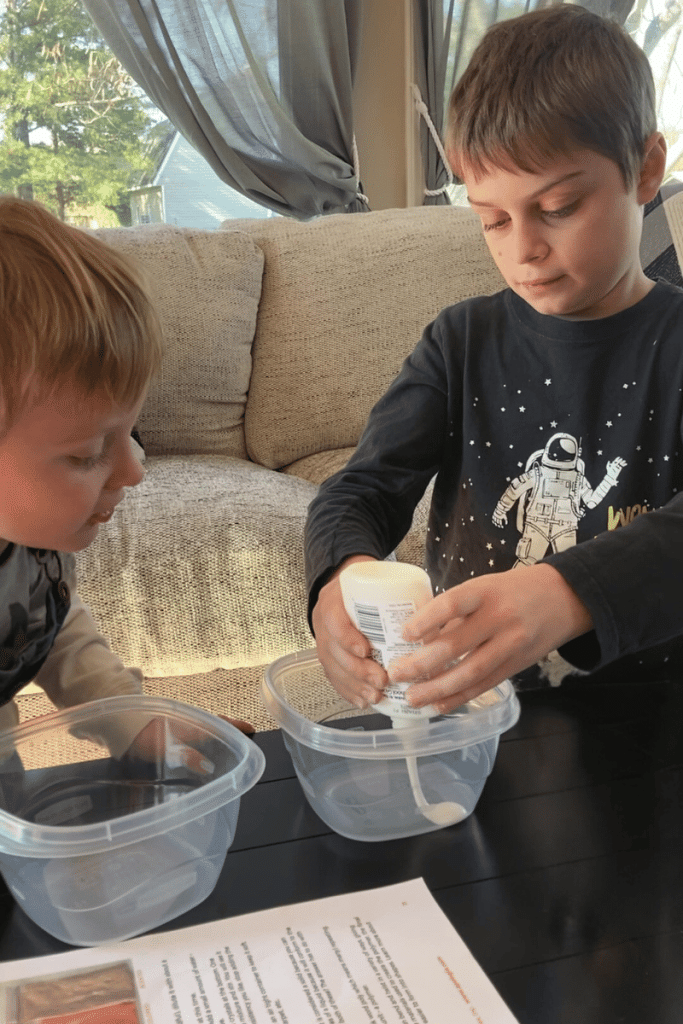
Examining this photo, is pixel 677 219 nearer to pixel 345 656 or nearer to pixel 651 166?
pixel 651 166

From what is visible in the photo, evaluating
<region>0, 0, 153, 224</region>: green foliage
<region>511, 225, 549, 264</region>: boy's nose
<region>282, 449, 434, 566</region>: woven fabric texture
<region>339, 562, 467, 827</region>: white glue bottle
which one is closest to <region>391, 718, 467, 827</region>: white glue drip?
<region>339, 562, 467, 827</region>: white glue bottle

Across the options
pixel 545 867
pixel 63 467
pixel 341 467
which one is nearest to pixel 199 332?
pixel 341 467

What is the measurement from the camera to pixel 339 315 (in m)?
2.20

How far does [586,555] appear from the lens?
75 cm

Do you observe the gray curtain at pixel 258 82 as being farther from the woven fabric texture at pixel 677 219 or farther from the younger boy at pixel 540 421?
the woven fabric texture at pixel 677 219

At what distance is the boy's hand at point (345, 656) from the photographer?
0.66 metres

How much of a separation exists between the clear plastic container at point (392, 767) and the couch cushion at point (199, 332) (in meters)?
1.48

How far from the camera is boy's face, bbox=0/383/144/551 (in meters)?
0.72

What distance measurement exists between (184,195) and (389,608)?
Result: 292cm

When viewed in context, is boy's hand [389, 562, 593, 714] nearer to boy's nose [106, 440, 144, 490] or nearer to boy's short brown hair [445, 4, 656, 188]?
boy's nose [106, 440, 144, 490]

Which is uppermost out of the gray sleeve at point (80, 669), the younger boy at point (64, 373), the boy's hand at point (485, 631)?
the younger boy at point (64, 373)

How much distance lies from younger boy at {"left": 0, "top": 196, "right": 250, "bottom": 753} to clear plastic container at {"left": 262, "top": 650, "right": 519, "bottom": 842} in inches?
9.2

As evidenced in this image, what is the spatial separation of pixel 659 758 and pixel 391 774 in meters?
0.23

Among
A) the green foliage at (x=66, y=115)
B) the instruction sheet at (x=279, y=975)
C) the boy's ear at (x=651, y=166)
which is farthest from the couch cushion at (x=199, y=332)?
the instruction sheet at (x=279, y=975)
